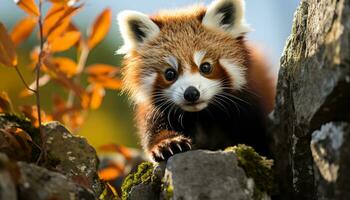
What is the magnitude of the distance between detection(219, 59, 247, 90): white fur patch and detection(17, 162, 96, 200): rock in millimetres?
1543

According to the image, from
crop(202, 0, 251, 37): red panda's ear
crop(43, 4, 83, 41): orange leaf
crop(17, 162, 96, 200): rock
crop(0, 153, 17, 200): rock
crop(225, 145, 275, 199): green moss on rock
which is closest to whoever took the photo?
crop(0, 153, 17, 200): rock

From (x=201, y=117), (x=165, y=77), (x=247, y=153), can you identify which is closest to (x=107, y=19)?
(x=165, y=77)

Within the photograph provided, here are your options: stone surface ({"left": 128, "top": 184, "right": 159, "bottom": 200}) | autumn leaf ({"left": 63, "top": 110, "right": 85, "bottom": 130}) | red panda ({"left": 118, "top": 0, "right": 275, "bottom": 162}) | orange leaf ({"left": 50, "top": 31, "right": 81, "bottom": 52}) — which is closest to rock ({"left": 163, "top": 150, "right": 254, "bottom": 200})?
stone surface ({"left": 128, "top": 184, "right": 159, "bottom": 200})

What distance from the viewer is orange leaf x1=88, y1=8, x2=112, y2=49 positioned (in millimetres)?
3490

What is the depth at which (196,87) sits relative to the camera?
11.3 feet

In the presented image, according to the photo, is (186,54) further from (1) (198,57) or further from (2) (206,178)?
(2) (206,178)

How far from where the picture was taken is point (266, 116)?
363 cm

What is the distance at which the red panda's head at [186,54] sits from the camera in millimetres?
3555

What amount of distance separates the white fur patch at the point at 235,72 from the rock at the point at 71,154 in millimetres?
1051

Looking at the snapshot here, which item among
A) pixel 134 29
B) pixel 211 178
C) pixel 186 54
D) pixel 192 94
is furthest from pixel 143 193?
pixel 134 29

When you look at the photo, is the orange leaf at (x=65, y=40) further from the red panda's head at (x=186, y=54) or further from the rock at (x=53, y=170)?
the red panda's head at (x=186, y=54)

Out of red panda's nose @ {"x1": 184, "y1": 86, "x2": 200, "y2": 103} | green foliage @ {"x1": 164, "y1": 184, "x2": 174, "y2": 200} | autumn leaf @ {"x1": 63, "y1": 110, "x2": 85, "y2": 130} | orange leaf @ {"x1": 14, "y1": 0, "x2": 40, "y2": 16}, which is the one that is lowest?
autumn leaf @ {"x1": 63, "y1": 110, "x2": 85, "y2": 130}

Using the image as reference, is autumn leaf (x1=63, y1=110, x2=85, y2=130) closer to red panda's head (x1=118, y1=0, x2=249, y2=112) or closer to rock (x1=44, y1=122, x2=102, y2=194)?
red panda's head (x1=118, y1=0, x2=249, y2=112)

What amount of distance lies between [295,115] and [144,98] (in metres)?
1.39
